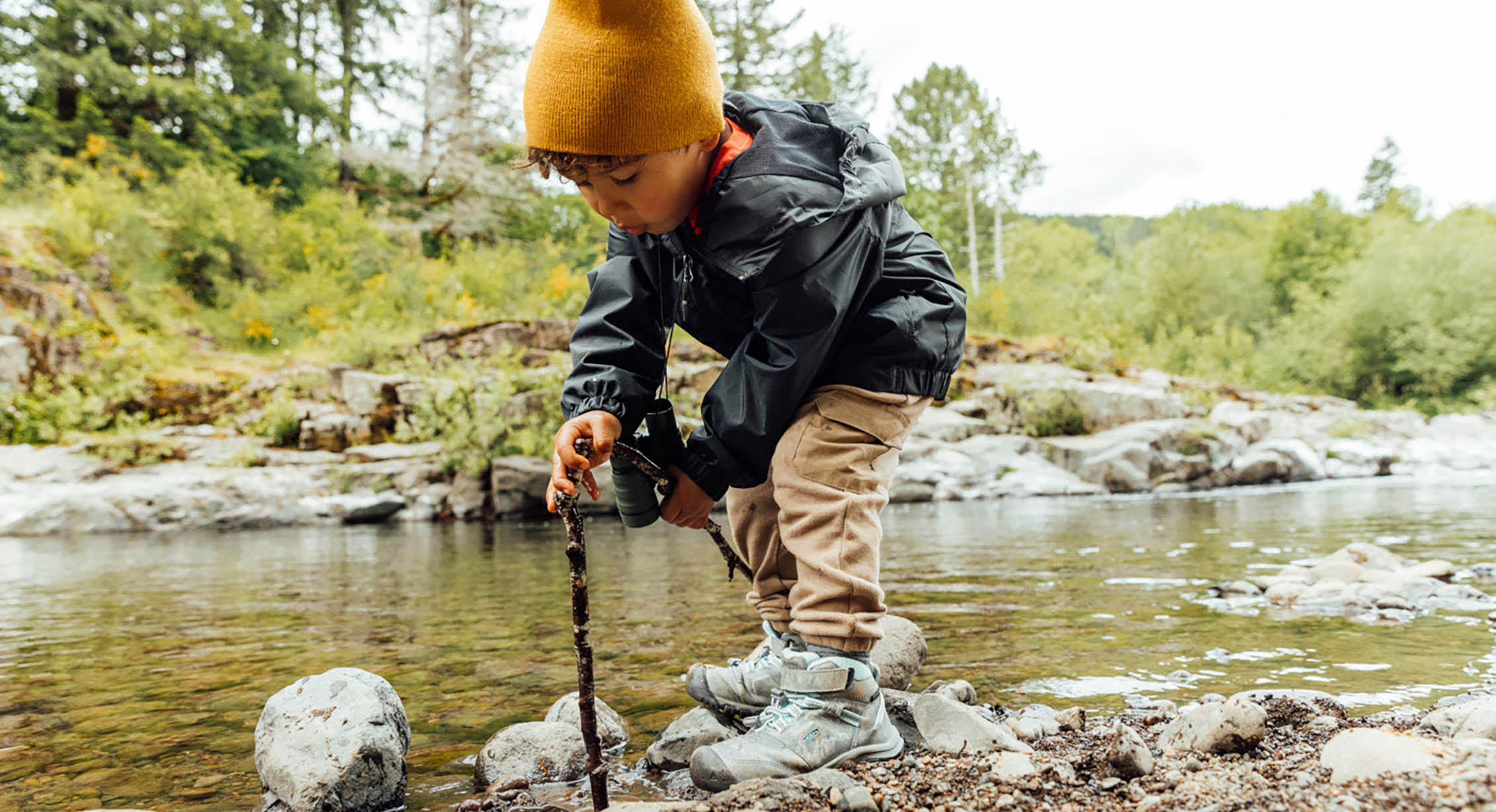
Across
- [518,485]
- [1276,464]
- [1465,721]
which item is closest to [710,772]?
[1465,721]

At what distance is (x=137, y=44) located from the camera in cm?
1858

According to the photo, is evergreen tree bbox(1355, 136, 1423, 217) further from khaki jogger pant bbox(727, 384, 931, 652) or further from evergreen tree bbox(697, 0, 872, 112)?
khaki jogger pant bbox(727, 384, 931, 652)

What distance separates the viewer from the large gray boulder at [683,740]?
1825 millimetres

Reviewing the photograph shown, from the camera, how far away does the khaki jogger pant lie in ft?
5.94

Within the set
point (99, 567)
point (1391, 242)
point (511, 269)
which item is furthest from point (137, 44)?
point (1391, 242)

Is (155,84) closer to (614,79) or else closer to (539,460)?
(539,460)

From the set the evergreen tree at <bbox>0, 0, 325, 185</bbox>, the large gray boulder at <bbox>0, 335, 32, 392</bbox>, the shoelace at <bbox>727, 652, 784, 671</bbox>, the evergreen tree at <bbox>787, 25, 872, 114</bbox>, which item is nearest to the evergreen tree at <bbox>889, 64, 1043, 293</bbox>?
the evergreen tree at <bbox>787, 25, 872, 114</bbox>

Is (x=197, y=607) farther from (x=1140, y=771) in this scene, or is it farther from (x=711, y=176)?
(x=1140, y=771)

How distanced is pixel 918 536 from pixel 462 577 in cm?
351

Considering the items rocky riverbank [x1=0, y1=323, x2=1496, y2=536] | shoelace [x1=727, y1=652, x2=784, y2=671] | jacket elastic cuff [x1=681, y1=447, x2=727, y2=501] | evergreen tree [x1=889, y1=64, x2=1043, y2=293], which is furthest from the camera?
evergreen tree [x1=889, y1=64, x2=1043, y2=293]

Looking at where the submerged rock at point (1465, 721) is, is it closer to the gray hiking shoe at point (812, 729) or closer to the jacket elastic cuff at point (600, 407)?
the gray hiking shoe at point (812, 729)

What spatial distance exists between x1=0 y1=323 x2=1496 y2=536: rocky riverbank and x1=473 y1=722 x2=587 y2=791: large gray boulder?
8.27 m

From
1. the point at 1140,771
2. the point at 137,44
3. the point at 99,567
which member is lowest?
the point at 99,567

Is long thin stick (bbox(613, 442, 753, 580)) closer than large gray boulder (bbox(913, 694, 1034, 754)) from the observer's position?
No
